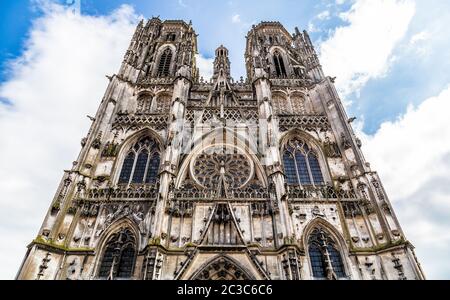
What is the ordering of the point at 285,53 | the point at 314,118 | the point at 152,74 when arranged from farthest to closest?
the point at 285,53 < the point at 152,74 < the point at 314,118

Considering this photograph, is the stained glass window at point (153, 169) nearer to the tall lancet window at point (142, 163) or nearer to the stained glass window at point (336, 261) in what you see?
the tall lancet window at point (142, 163)

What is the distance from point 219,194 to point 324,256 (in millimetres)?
6194

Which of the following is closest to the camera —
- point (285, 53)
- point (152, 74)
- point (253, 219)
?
point (253, 219)

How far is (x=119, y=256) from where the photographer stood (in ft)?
42.1

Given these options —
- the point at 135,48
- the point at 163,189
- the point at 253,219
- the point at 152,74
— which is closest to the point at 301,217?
the point at 253,219

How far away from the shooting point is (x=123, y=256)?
13.2m

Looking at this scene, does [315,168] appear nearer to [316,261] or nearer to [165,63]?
[316,261]

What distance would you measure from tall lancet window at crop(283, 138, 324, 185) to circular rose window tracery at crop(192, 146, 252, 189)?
109 inches

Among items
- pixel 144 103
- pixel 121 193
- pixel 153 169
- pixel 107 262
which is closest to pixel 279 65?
pixel 144 103

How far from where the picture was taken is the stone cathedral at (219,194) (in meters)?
12.3

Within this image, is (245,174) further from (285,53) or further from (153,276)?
(285,53)

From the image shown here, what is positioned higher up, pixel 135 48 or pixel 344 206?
pixel 135 48

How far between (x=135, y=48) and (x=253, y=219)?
2023 cm
